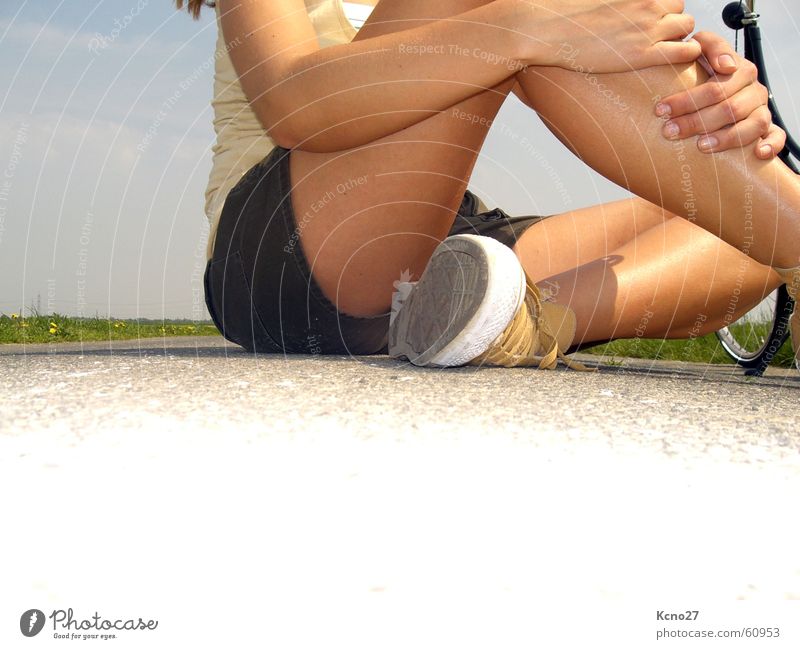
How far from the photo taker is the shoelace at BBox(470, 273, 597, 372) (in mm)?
1639

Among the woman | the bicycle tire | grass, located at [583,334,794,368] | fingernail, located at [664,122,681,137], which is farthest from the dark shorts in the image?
grass, located at [583,334,794,368]

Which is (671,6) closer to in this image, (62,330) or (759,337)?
(759,337)

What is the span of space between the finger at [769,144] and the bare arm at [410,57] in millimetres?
206

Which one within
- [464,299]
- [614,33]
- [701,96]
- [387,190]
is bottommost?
[464,299]

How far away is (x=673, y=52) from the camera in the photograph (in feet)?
4.28

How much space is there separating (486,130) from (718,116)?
0.49 meters

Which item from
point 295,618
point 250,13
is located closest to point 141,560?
point 295,618

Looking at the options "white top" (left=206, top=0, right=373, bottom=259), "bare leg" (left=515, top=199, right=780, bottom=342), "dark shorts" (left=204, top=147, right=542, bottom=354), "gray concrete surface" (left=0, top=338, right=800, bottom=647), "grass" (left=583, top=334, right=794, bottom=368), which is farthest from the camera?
"grass" (left=583, top=334, right=794, bottom=368)

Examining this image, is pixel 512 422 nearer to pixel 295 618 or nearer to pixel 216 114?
pixel 295 618

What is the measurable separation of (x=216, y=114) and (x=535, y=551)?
1.76 m

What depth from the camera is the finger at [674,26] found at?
1323 mm

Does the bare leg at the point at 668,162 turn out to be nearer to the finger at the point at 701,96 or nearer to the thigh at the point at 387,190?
the finger at the point at 701,96

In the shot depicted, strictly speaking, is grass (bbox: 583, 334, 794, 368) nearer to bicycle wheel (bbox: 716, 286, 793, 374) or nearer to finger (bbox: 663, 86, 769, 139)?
bicycle wheel (bbox: 716, 286, 793, 374)

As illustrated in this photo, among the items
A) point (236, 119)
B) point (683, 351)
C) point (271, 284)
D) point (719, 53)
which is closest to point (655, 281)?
point (719, 53)
